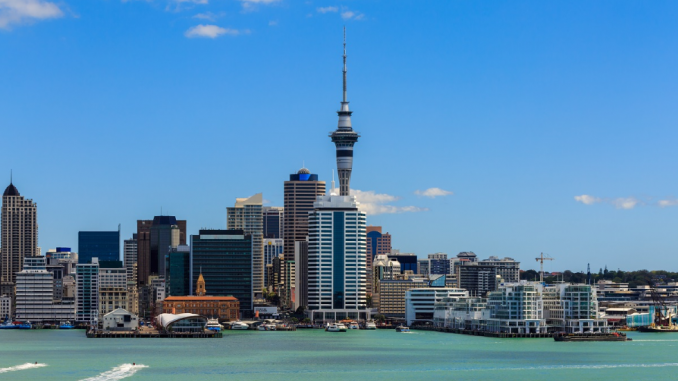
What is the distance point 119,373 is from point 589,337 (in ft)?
247

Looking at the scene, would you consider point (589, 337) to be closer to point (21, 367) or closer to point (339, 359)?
point (339, 359)

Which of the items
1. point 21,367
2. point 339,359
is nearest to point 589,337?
point 339,359

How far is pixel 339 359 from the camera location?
402 ft

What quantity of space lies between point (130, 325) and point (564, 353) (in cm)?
7338

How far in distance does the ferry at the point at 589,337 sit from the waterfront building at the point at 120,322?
59.1 meters

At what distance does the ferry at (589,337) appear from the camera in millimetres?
158450

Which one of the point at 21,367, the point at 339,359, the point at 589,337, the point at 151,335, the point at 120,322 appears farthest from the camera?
the point at 120,322

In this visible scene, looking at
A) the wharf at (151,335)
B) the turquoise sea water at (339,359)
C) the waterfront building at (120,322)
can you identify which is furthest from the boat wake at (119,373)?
the waterfront building at (120,322)

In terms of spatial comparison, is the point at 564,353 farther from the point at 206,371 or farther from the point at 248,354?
the point at 206,371

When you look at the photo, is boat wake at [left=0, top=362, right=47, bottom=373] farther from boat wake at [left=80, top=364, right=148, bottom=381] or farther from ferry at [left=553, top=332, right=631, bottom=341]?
ferry at [left=553, top=332, right=631, bottom=341]

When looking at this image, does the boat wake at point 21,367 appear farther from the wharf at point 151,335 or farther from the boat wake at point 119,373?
the wharf at point 151,335

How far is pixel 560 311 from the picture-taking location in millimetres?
181000

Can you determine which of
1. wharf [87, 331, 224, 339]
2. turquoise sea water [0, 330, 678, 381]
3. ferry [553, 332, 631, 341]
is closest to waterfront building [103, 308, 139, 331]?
wharf [87, 331, 224, 339]

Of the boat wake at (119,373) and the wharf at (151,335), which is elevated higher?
the wharf at (151,335)
